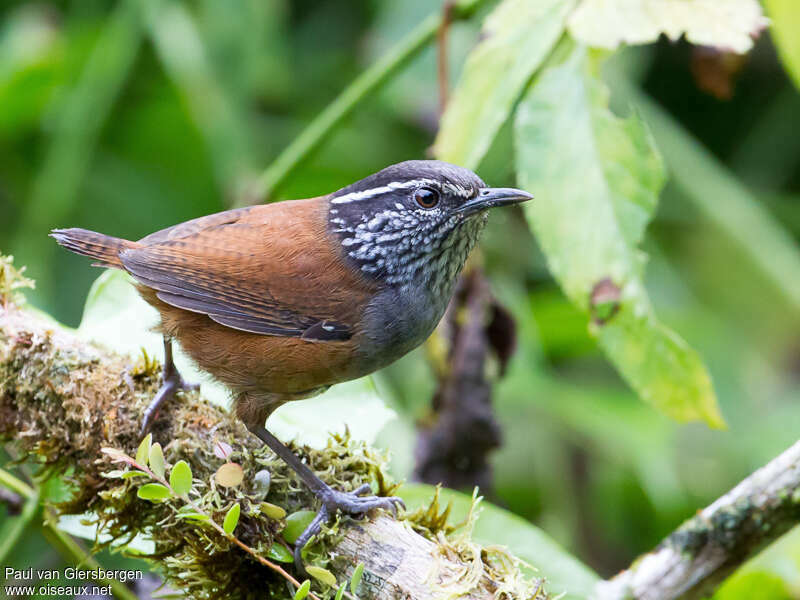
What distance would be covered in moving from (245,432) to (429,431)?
1171mm

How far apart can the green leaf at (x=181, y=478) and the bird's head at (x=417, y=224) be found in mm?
1060

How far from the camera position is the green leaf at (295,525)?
237cm

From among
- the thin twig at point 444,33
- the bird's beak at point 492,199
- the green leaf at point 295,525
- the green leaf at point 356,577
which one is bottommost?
the green leaf at point 295,525

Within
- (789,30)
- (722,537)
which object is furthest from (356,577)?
(789,30)

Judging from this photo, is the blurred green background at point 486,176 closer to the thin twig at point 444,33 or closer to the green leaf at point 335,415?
the thin twig at point 444,33

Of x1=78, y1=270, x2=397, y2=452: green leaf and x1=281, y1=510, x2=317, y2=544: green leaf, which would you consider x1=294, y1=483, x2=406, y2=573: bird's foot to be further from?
x1=78, y1=270, x2=397, y2=452: green leaf

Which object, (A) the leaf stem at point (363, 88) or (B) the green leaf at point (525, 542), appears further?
(A) the leaf stem at point (363, 88)

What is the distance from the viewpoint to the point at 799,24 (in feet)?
8.66

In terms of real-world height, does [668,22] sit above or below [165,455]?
above

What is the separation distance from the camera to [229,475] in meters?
2.30

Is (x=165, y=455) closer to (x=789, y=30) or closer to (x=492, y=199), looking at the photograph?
(x=492, y=199)

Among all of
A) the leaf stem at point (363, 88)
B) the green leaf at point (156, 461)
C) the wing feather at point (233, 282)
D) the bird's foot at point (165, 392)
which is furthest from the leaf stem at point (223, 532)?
the leaf stem at point (363, 88)

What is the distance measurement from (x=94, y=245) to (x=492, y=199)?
1340 millimetres

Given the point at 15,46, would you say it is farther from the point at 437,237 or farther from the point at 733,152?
the point at 733,152
